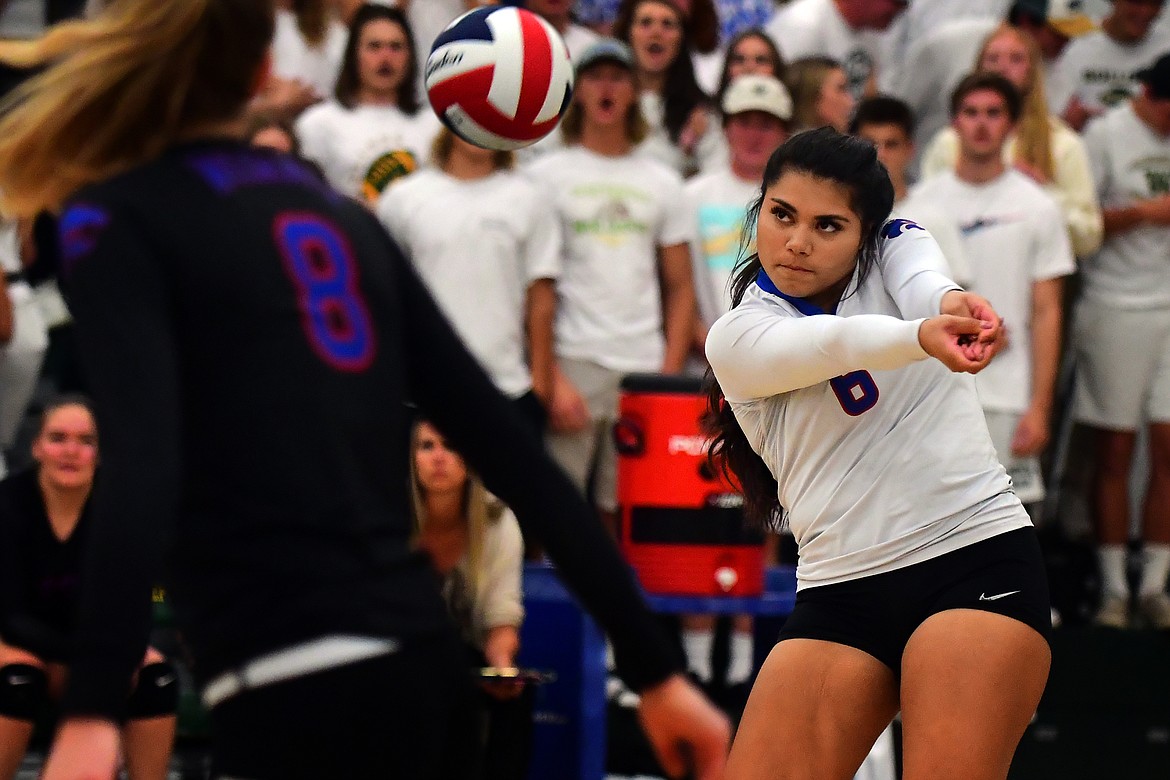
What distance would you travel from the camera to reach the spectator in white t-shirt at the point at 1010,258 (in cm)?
686

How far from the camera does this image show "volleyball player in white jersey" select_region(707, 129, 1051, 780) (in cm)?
318

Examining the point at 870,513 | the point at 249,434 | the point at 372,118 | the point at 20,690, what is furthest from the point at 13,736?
the point at 249,434

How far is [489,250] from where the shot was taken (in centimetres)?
642

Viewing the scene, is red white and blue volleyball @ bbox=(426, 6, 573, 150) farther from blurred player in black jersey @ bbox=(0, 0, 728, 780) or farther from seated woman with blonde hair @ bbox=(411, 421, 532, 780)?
blurred player in black jersey @ bbox=(0, 0, 728, 780)

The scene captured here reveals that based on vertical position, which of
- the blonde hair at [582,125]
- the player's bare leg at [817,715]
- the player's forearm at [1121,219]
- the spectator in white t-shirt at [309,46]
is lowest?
the player's bare leg at [817,715]

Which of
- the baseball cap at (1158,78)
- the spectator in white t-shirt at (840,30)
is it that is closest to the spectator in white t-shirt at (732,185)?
the spectator in white t-shirt at (840,30)

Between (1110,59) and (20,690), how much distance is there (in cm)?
569

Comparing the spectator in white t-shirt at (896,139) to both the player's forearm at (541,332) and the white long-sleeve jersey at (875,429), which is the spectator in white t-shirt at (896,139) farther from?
the white long-sleeve jersey at (875,429)

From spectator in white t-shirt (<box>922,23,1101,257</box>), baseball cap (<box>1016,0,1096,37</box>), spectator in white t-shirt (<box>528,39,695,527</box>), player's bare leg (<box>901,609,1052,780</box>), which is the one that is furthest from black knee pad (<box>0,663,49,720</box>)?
baseball cap (<box>1016,0,1096,37</box>)

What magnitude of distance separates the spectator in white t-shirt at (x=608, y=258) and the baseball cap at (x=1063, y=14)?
2267mm

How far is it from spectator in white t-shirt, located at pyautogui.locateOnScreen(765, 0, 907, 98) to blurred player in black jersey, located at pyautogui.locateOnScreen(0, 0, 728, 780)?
615 cm

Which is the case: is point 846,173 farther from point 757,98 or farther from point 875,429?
point 757,98

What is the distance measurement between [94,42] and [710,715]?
1.08 metres

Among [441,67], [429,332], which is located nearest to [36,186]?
[429,332]
